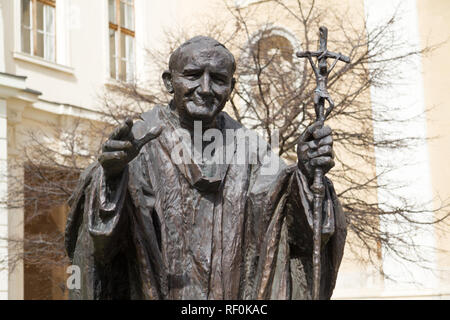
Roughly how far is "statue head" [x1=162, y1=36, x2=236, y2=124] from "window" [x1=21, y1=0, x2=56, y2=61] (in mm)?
12294

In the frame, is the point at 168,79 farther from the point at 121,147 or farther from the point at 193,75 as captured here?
the point at 121,147

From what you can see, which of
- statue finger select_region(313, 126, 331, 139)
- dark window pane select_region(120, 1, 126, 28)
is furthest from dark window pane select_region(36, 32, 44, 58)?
statue finger select_region(313, 126, 331, 139)

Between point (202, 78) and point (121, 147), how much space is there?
631 millimetres

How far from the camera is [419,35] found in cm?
1495

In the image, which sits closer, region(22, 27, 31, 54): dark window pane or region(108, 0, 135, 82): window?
region(22, 27, 31, 54): dark window pane

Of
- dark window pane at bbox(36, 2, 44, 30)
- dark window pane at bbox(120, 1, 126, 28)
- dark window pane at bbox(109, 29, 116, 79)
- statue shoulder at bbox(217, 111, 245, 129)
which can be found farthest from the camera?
dark window pane at bbox(120, 1, 126, 28)

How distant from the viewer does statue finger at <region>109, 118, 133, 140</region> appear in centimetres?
313

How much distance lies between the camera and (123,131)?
10.3ft

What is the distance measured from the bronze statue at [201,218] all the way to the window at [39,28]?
12.3m

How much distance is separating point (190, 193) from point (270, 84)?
27.9 feet

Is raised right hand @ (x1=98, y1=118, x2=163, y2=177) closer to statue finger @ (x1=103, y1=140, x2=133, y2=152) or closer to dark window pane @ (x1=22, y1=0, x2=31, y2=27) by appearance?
statue finger @ (x1=103, y1=140, x2=133, y2=152)

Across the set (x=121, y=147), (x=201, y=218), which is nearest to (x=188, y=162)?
(x=201, y=218)

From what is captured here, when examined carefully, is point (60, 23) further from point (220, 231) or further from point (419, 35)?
point (220, 231)
